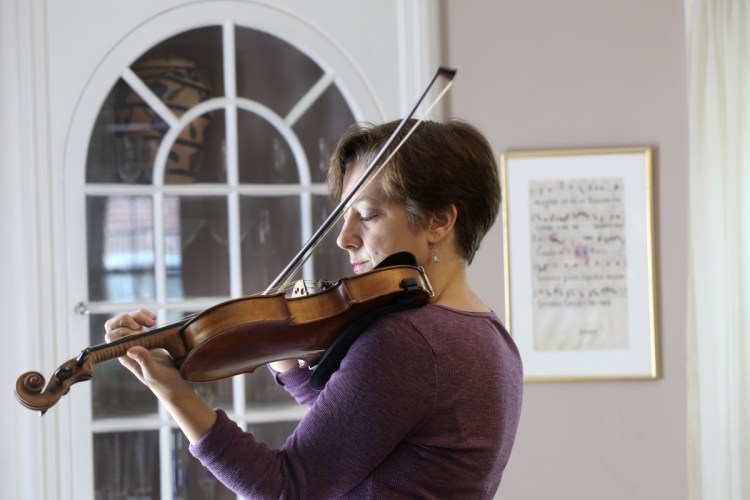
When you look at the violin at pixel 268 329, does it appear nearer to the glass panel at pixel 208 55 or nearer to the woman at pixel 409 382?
the woman at pixel 409 382

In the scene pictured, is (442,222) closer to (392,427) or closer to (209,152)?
(392,427)

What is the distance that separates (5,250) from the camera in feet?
8.32

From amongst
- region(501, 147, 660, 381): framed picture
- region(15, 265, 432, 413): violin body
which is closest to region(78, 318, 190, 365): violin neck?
region(15, 265, 432, 413): violin body

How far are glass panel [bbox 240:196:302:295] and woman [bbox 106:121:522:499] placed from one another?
1289 mm

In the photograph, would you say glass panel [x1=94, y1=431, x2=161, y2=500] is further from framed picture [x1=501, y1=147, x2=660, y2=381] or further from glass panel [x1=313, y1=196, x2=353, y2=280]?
framed picture [x1=501, y1=147, x2=660, y2=381]

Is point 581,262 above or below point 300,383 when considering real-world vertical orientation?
above

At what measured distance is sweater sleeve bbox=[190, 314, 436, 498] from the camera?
3.84 feet

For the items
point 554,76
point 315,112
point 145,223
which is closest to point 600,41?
point 554,76

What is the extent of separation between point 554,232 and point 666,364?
19.7 inches

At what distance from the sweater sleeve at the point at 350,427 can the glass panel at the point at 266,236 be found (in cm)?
148

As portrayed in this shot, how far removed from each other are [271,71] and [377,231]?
1.43 m

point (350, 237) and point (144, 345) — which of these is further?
point (350, 237)

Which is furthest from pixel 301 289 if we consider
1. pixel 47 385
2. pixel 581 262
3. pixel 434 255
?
pixel 581 262

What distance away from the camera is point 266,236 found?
8.79ft
